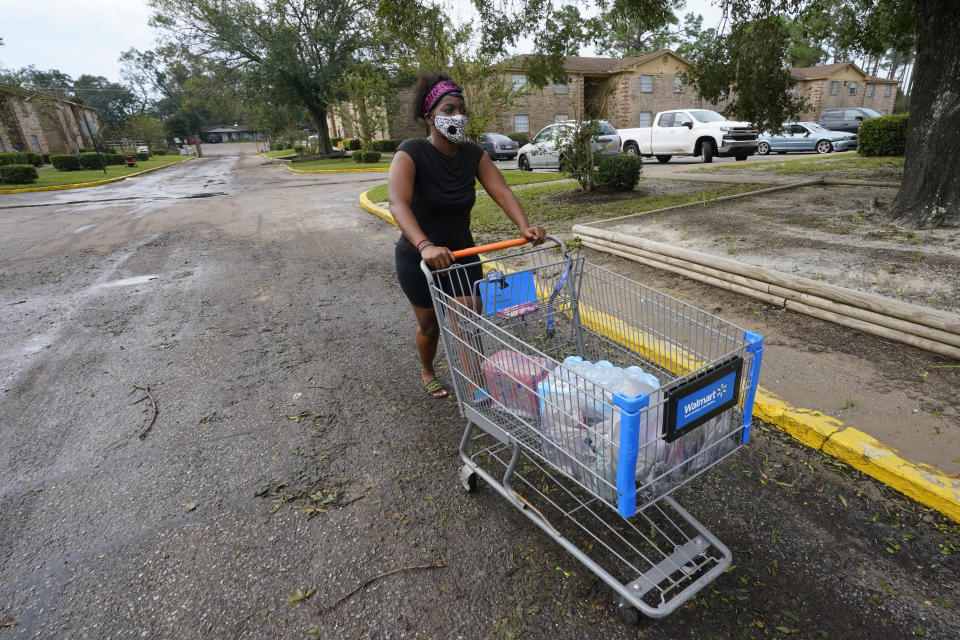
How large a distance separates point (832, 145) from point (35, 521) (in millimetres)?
25047

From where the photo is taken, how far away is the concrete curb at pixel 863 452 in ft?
7.61

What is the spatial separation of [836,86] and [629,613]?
160 feet

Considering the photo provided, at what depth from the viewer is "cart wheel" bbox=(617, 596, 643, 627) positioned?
6.21 feet

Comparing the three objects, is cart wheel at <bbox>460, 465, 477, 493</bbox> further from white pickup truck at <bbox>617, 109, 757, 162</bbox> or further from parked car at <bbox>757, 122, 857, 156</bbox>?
parked car at <bbox>757, 122, 857, 156</bbox>

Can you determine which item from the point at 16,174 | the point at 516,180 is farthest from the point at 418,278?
the point at 16,174

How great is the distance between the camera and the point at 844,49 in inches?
456

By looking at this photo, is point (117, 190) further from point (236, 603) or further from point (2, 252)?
point (236, 603)

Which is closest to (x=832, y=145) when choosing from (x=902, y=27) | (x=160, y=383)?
(x=902, y=27)

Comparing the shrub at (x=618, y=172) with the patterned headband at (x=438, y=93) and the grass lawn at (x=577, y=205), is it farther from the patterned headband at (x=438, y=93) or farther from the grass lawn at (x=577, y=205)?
the patterned headband at (x=438, y=93)

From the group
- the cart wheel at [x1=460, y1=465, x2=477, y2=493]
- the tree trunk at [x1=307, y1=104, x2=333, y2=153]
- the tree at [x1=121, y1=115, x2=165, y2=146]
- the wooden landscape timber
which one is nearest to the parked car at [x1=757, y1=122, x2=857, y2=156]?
the wooden landscape timber

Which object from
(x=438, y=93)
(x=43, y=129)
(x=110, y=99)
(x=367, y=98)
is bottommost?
(x=438, y=93)

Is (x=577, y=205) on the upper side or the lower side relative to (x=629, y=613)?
upper

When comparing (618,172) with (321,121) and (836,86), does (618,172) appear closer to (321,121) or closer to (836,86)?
(321,121)

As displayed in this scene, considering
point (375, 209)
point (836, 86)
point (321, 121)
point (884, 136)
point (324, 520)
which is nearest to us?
point (324, 520)
